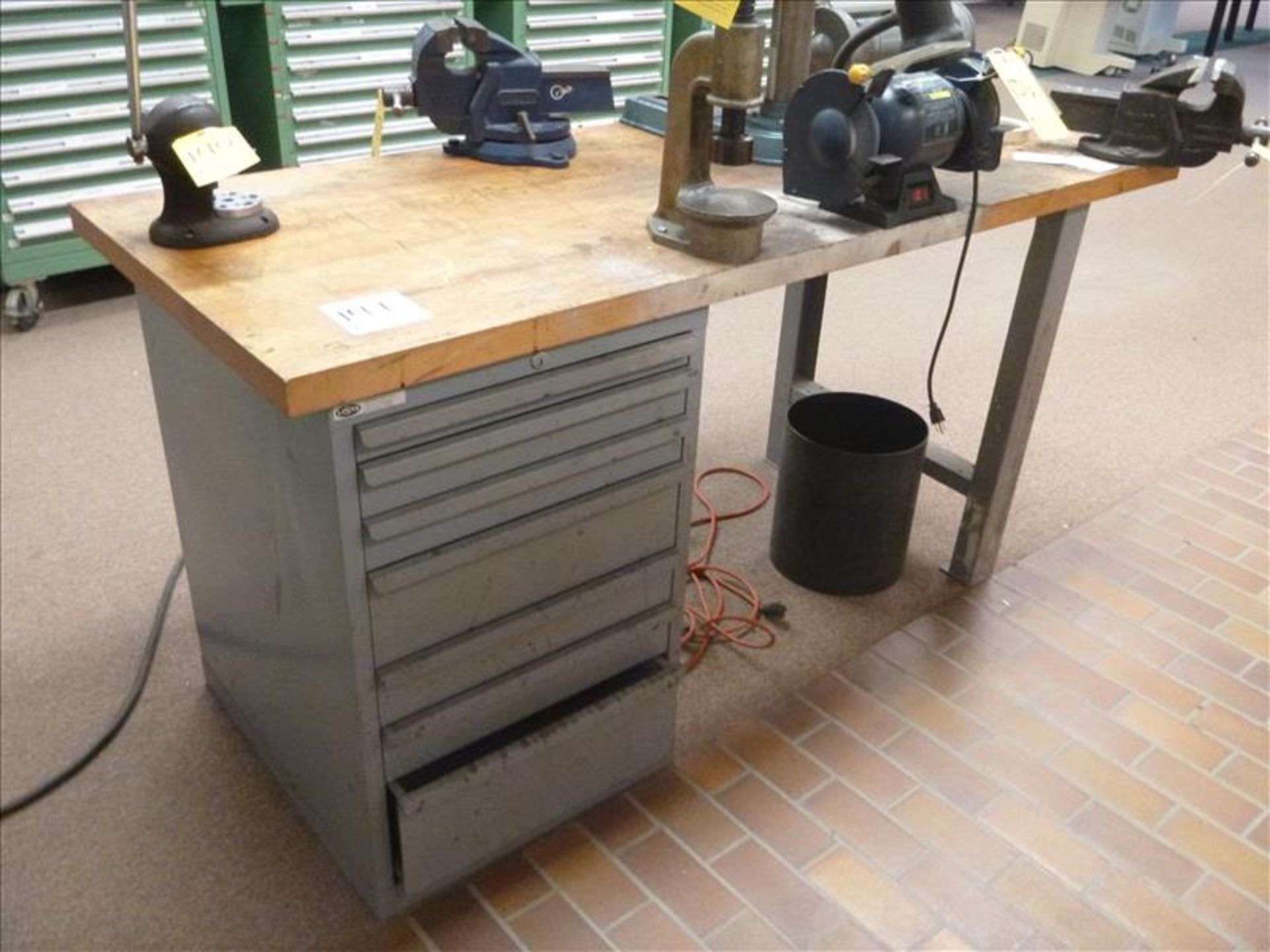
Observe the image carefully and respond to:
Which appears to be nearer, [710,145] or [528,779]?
[710,145]

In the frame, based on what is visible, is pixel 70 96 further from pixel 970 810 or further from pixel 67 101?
pixel 970 810

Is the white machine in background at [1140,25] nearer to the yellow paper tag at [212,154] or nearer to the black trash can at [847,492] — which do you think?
the black trash can at [847,492]

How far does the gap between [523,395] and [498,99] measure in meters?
0.66

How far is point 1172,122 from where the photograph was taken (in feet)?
5.90

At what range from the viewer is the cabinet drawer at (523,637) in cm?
132

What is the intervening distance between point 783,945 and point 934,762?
47 cm

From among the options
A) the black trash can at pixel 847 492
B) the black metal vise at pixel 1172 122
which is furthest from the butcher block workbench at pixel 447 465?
the black trash can at pixel 847 492

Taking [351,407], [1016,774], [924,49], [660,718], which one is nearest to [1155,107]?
[924,49]

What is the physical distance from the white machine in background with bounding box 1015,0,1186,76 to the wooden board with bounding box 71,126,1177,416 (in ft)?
18.7

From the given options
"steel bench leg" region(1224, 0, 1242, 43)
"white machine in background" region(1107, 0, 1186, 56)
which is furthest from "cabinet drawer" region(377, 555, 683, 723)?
"steel bench leg" region(1224, 0, 1242, 43)

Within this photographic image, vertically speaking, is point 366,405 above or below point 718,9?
below

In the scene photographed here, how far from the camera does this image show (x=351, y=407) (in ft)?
3.60

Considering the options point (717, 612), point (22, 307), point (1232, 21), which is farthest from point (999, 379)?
point (1232, 21)

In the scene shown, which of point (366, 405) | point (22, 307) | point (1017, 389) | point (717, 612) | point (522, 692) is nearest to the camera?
point (366, 405)
